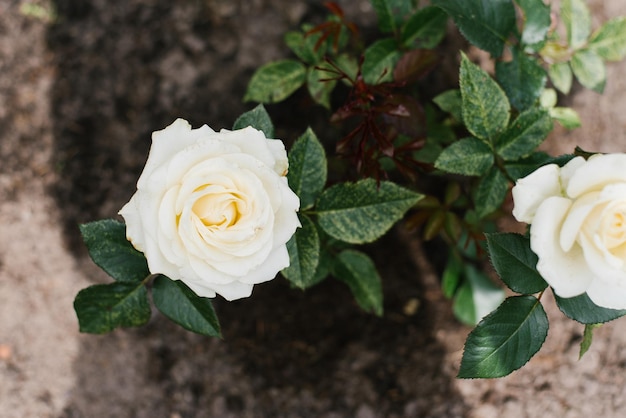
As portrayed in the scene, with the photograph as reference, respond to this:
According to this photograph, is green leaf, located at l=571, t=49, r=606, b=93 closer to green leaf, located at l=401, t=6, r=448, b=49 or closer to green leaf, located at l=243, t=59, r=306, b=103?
green leaf, located at l=401, t=6, r=448, b=49

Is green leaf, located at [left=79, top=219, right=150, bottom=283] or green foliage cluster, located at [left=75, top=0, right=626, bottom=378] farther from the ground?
green leaf, located at [left=79, top=219, right=150, bottom=283]

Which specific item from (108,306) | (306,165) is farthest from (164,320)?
(306,165)

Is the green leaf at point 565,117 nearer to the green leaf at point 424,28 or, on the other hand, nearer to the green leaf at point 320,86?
the green leaf at point 424,28

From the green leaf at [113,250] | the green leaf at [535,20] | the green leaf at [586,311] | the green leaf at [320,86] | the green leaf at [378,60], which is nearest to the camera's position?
the green leaf at [586,311]

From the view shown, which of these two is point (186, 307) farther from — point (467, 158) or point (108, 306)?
point (467, 158)

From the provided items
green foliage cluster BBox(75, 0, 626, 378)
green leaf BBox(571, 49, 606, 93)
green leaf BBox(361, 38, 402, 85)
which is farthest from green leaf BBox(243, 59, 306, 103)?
green leaf BBox(571, 49, 606, 93)

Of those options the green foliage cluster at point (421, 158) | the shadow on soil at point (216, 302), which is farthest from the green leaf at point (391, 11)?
the shadow on soil at point (216, 302)

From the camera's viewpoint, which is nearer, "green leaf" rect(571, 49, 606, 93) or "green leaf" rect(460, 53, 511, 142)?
"green leaf" rect(460, 53, 511, 142)
